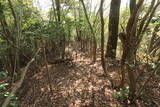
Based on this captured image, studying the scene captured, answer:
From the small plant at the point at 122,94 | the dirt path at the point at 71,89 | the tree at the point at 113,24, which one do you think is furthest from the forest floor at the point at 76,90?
the tree at the point at 113,24

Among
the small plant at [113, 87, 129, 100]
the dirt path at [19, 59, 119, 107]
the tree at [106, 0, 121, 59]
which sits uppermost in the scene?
the tree at [106, 0, 121, 59]

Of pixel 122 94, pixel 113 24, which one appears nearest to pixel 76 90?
pixel 122 94

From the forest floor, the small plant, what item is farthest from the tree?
the small plant

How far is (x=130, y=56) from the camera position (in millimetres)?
2799

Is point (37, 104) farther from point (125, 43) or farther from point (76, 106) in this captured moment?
point (125, 43)

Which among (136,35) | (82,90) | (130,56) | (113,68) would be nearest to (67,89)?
(82,90)

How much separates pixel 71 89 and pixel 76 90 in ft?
0.54

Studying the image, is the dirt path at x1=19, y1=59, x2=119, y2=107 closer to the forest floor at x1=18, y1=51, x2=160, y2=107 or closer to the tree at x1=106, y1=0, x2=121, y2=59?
the forest floor at x1=18, y1=51, x2=160, y2=107

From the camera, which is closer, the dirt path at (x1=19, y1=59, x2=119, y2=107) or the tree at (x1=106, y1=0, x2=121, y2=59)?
the dirt path at (x1=19, y1=59, x2=119, y2=107)

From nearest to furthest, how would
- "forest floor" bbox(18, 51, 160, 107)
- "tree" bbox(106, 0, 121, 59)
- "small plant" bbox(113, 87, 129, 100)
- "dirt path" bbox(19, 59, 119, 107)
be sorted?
"small plant" bbox(113, 87, 129, 100) → "forest floor" bbox(18, 51, 160, 107) → "dirt path" bbox(19, 59, 119, 107) → "tree" bbox(106, 0, 121, 59)

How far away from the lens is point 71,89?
13.2ft

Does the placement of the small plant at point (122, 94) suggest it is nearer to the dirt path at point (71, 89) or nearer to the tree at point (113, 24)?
the dirt path at point (71, 89)

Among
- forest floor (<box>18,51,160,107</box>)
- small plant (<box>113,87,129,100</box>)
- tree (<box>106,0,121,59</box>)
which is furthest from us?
tree (<box>106,0,121,59</box>)

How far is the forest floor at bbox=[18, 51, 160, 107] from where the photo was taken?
11.0ft
